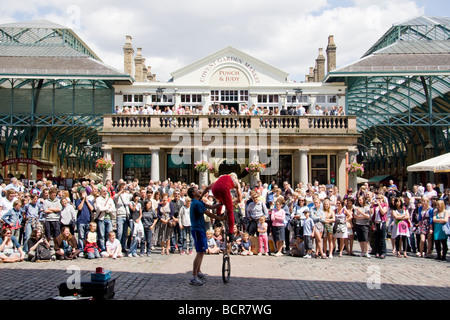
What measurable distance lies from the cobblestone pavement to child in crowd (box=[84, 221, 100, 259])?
40cm

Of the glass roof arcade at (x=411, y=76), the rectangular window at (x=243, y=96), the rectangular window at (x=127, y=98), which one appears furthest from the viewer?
the rectangular window at (x=243, y=96)

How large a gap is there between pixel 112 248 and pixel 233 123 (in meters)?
11.3

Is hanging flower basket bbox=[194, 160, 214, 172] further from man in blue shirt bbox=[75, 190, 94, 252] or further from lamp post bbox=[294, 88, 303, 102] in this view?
man in blue shirt bbox=[75, 190, 94, 252]

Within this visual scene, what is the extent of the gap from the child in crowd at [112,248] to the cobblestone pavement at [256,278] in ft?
1.02

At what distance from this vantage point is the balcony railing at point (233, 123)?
22.2m

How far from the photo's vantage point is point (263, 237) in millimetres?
13180

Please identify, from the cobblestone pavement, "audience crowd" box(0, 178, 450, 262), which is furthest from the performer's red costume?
"audience crowd" box(0, 178, 450, 262)

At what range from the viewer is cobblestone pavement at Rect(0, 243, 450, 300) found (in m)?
7.98

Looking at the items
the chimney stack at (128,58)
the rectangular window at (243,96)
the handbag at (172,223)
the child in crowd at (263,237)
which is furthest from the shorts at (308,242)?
the chimney stack at (128,58)

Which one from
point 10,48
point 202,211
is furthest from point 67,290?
point 10,48

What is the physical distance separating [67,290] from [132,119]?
1707cm

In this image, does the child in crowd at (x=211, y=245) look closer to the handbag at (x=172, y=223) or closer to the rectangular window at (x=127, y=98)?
the handbag at (x=172, y=223)

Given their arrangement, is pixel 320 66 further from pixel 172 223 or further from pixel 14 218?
pixel 14 218

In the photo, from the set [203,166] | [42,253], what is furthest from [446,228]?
[203,166]
